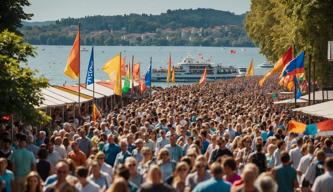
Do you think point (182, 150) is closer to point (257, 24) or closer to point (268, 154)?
point (268, 154)

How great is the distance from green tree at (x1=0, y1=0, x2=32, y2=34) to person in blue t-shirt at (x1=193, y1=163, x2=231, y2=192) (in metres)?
18.2

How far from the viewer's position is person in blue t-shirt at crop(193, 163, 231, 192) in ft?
39.6

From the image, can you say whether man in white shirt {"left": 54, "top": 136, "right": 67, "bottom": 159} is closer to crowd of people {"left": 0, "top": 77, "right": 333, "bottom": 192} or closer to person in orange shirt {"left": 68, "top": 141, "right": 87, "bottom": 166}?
crowd of people {"left": 0, "top": 77, "right": 333, "bottom": 192}

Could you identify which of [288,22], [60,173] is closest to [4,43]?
[60,173]

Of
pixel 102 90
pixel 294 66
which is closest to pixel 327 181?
pixel 294 66

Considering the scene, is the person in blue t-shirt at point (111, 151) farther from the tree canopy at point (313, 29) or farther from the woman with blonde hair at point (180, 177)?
the tree canopy at point (313, 29)

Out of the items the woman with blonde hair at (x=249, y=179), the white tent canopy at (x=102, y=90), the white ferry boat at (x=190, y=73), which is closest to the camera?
the woman with blonde hair at (x=249, y=179)

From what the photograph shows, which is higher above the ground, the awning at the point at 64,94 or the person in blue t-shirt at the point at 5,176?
the person in blue t-shirt at the point at 5,176

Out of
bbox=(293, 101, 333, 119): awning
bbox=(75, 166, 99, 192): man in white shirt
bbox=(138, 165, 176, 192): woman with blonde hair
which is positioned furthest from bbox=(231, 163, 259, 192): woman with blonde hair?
bbox=(293, 101, 333, 119): awning

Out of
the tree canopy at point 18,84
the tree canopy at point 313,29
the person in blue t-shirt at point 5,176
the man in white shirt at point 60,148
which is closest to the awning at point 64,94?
the tree canopy at point 313,29

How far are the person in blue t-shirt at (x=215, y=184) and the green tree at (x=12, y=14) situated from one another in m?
18.2

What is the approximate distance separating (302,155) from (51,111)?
1941 cm

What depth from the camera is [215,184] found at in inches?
478

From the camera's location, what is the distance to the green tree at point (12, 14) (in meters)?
29.9
